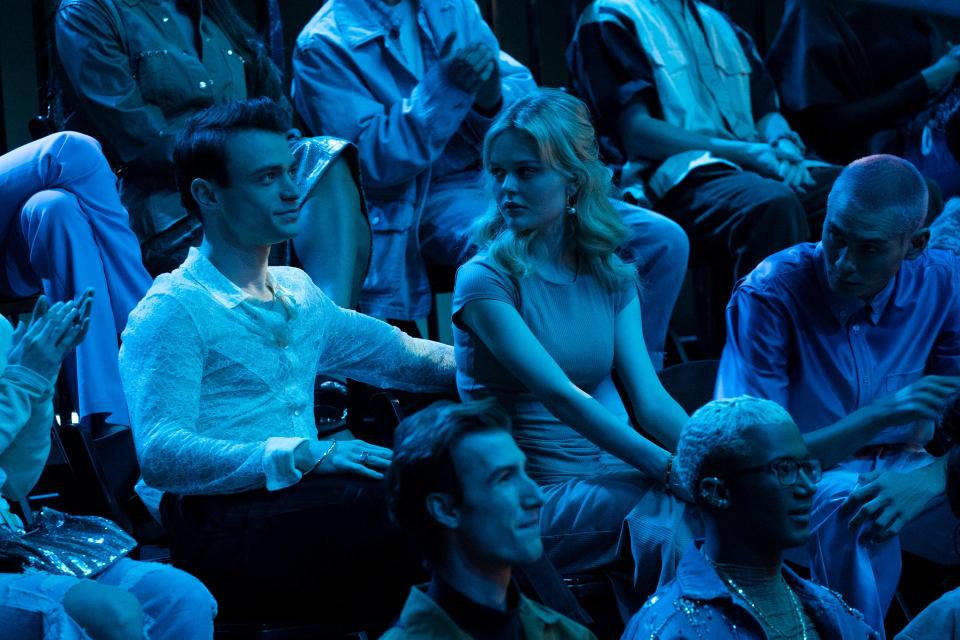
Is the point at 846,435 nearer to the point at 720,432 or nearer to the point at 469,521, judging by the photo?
the point at 720,432

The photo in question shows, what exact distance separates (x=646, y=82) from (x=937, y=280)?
1265 mm

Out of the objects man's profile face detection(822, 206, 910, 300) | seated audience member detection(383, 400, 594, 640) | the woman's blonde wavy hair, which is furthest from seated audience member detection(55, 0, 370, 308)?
seated audience member detection(383, 400, 594, 640)

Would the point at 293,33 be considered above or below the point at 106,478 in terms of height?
above

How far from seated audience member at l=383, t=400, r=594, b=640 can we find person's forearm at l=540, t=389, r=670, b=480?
626mm

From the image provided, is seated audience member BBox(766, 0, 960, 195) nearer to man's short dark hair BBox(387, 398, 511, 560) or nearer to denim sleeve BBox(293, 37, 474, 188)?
denim sleeve BBox(293, 37, 474, 188)

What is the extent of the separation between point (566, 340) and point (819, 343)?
52 cm

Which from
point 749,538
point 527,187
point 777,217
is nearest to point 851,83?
point 777,217

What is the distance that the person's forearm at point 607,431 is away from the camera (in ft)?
7.14

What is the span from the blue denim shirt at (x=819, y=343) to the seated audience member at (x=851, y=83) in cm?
141

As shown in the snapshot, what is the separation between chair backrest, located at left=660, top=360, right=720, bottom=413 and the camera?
273cm

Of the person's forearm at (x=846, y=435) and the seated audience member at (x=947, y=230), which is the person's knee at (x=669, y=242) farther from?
the person's forearm at (x=846, y=435)

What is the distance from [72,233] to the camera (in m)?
2.68

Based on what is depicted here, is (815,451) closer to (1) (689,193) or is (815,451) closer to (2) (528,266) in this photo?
(2) (528,266)

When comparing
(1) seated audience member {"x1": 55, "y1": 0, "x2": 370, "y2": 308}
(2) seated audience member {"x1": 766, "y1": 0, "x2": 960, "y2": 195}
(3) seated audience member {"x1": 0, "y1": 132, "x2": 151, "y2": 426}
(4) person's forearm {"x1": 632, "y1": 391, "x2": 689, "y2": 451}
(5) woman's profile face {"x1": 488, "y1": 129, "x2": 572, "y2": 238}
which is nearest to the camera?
(4) person's forearm {"x1": 632, "y1": 391, "x2": 689, "y2": 451}
